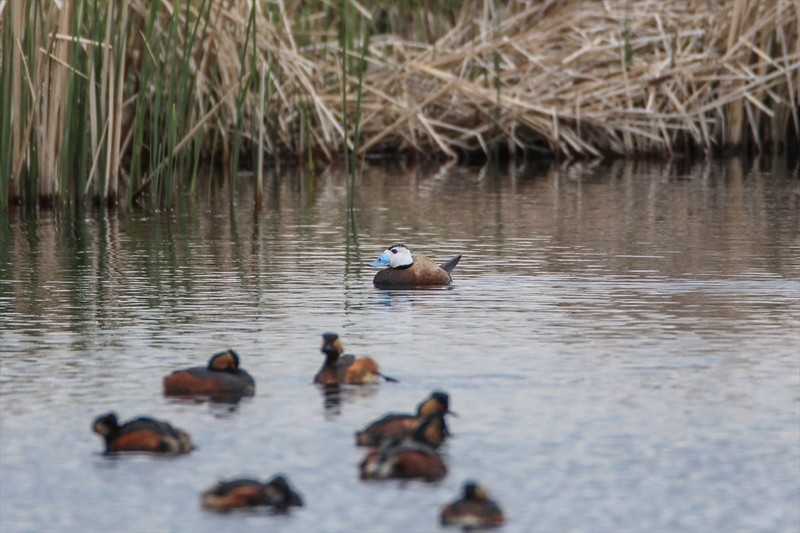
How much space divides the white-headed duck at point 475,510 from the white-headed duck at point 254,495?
1.77ft

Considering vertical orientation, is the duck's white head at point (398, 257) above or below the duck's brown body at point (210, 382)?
above

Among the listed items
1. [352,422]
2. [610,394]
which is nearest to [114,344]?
[352,422]

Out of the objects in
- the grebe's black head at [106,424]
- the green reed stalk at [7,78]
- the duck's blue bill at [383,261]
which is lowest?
the grebe's black head at [106,424]

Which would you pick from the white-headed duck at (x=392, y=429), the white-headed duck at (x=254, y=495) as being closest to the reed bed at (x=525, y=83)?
the white-headed duck at (x=392, y=429)

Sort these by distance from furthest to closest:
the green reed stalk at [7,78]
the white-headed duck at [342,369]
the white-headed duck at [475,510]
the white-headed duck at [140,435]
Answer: the green reed stalk at [7,78], the white-headed duck at [342,369], the white-headed duck at [140,435], the white-headed duck at [475,510]

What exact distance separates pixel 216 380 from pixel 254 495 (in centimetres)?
163

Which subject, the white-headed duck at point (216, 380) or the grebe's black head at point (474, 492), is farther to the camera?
the white-headed duck at point (216, 380)

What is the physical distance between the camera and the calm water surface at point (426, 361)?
548 centimetres

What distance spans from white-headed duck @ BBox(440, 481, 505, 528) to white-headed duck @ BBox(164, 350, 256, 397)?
76.5 inches

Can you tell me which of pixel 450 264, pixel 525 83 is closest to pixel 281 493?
pixel 450 264

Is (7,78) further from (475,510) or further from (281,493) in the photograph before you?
(475,510)

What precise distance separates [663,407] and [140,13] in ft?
34.4

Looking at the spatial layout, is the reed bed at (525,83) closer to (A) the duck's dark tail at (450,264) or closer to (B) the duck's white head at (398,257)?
(A) the duck's dark tail at (450,264)

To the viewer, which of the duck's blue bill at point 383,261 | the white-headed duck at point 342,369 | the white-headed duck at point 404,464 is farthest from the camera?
the duck's blue bill at point 383,261
